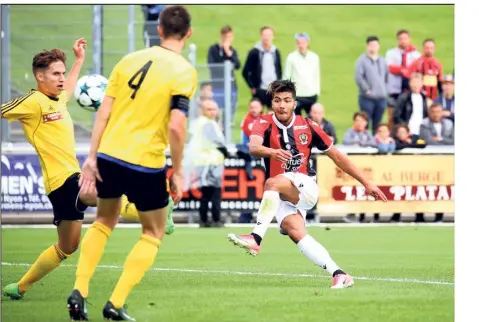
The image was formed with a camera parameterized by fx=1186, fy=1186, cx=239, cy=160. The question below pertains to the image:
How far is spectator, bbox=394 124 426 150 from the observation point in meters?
20.0

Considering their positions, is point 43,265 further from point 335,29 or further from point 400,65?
point 335,29

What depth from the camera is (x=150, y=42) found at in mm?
20234

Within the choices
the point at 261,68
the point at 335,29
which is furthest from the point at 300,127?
the point at 335,29

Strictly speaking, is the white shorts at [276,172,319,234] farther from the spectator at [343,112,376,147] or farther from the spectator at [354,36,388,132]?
the spectator at [354,36,388,132]

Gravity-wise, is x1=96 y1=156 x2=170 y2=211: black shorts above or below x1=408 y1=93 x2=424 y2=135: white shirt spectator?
below

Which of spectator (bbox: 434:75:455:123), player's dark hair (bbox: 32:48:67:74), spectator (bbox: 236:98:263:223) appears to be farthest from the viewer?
spectator (bbox: 434:75:455:123)

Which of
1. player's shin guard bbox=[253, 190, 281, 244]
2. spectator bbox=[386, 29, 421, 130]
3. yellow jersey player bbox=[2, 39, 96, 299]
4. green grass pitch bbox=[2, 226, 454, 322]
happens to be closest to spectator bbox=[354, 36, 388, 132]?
spectator bbox=[386, 29, 421, 130]

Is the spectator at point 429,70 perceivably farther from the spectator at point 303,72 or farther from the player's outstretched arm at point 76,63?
the player's outstretched arm at point 76,63

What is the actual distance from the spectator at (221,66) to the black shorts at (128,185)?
11998 millimetres

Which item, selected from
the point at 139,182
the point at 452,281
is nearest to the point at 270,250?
the point at 452,281

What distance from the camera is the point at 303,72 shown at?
20438 mm

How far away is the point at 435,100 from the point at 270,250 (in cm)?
705

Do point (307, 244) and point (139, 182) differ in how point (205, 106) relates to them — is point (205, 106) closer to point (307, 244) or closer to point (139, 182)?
point (307, 244)

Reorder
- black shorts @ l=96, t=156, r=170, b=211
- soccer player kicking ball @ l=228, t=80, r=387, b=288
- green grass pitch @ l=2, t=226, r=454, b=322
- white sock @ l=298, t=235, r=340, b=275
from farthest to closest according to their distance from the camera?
soccer player kicking ball @ l=228, t=80, r=387, b=288 → white sock @ l=298, t=235, r=340, b=275 → green grass pitch @ l=2, t=226, r=454, b=322 → black shorts @ l=96, t=156, r=170, b=211
